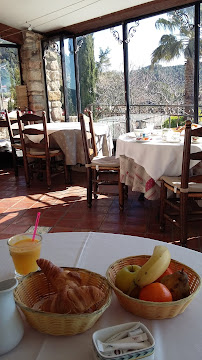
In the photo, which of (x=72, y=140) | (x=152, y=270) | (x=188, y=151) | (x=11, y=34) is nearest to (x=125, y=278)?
(x=152, y=270)

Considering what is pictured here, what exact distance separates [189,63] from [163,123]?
0.99 m

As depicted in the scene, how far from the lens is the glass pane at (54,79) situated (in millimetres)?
5789

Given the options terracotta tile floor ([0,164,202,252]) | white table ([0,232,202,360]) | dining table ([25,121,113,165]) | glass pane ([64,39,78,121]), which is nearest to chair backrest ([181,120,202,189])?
terracotta tile floor ([0,164,202,252])

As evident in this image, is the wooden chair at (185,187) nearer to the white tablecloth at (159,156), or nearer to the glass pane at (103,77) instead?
the white tablecloth at (159,156)

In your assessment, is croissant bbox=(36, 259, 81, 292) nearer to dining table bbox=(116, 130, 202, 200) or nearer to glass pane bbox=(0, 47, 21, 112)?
dining table bbox=(116, 130, 202, 200)

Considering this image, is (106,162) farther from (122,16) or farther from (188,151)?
(122,16)

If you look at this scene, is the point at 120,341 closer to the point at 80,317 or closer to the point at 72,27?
the point at 80,317

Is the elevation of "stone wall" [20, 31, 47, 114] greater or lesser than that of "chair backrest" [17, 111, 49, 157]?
greater

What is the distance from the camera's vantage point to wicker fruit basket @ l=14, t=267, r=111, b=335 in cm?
59

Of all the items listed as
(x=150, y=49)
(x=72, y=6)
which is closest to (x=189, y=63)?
(x=150, y=49)

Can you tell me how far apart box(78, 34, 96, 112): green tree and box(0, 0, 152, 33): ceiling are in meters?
0.42

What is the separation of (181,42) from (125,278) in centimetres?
440

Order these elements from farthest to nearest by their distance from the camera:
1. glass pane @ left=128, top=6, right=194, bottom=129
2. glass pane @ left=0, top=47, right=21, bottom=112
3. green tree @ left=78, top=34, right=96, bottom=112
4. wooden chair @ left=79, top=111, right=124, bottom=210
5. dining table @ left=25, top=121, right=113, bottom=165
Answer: glass pane @ left=0, top=47, right=21, bottom=112 < green tree @ left=78, top=34, right=96, bottom=112 < glass pane @ left=128, top=6, right=194, bottom=129 < dining table @ left=25, top=121, right=113, bottom=165 < wooden chair @ left=79, top=111, right=124, bottom=210

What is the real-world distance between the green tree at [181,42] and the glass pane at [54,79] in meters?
1.90
